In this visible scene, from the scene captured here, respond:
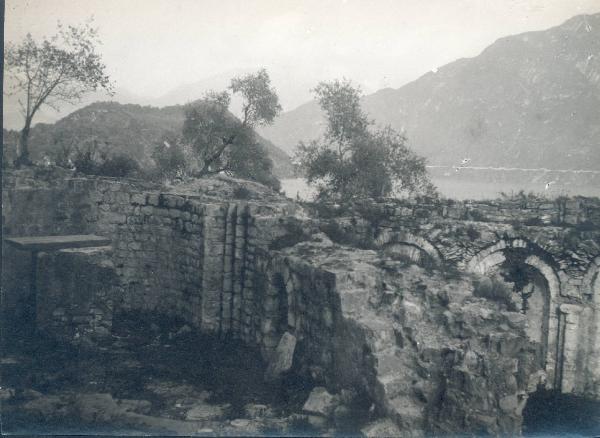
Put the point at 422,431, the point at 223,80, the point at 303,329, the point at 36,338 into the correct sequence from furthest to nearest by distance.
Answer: the point at 223,80 → the point at 36,338 → the point at 303,329 → the point at 422,431

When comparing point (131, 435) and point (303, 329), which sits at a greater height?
point (303, 329)

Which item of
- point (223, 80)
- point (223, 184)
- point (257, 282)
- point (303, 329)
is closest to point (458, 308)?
point (303, 329)

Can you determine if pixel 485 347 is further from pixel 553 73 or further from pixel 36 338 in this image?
pixel 553 73

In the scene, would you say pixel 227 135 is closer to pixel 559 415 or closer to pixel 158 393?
pixel 158 393

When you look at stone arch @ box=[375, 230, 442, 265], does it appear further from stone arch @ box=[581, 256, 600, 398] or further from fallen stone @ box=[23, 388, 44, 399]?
fallen stone @ box=[23, 388, 44, 399]

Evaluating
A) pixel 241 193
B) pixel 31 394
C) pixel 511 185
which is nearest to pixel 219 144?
pixel 241 193

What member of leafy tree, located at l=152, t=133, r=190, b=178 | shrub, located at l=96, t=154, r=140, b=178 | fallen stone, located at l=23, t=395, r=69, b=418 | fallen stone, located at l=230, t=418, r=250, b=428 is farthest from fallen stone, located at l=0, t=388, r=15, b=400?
leafy tree, located at l=152, t=133, r=190, b=178

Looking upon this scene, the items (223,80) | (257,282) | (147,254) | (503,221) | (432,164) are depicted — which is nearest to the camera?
(257,282)
